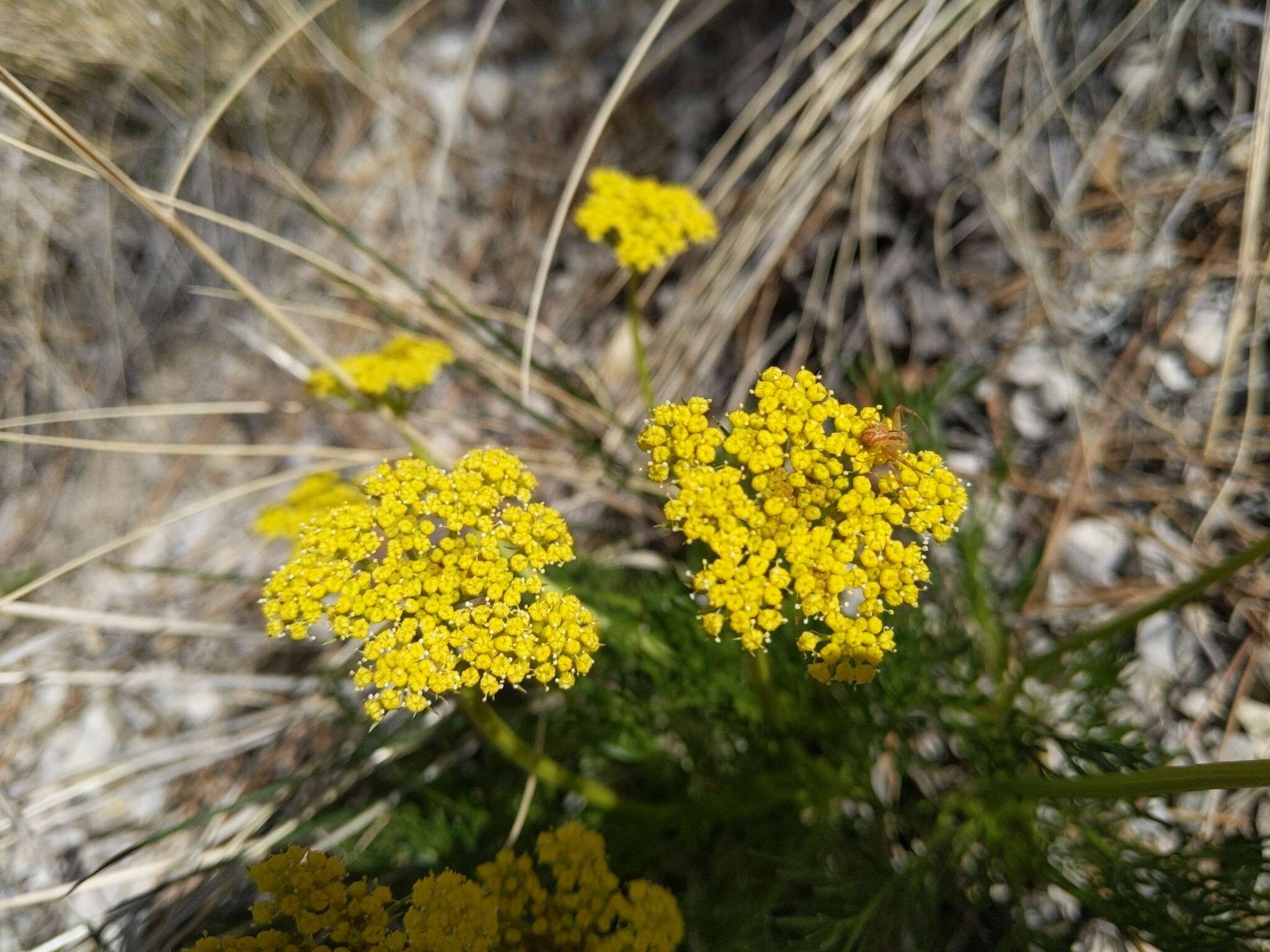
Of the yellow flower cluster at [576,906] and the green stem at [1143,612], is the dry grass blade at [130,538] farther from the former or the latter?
the green stem at [1143,612]

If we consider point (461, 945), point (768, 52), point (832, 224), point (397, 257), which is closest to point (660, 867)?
point (461, 945)

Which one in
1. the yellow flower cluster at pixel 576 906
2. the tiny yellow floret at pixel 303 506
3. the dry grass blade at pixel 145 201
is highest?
the dry grass blade at pixel 145 201

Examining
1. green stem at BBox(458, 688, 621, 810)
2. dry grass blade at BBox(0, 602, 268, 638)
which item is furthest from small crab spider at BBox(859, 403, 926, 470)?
dry grass blade at BBox(0, 602, 268, 638)

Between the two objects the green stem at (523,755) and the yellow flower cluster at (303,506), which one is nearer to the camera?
the green stem at (523,755)

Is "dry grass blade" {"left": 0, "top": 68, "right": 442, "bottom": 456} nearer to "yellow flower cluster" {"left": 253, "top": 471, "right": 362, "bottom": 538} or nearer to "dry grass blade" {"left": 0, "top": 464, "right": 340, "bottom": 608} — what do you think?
"yellow flower cluster" {"left": 253, "top": 471, "right": 362, "bottom": 538}

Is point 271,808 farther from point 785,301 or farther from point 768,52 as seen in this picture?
point 768,52

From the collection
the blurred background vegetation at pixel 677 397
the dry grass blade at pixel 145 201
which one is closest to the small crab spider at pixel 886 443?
the blurred background vegetation at pixel 677 397
